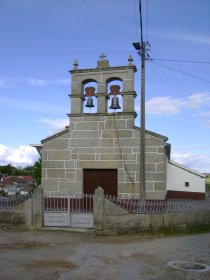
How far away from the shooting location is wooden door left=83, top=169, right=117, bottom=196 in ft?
47.4

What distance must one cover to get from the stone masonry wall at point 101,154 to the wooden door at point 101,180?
0.21 metres

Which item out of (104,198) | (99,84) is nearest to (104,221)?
(104,198)

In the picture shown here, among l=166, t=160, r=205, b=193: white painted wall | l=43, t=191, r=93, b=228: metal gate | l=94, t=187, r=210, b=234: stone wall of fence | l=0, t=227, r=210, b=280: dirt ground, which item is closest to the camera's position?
l=0, t=227, r=210, b=280: dirt ground

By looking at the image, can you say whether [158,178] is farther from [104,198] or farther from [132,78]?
[132,78]

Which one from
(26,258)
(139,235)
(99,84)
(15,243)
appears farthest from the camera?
(99,84)

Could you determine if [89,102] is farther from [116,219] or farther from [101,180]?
[116,219]

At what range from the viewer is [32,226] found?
503 inches

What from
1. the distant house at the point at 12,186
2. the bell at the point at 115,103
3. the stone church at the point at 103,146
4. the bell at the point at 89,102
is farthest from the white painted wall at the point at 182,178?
the distant house at the point at 12,186

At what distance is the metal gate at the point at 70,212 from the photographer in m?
12.5

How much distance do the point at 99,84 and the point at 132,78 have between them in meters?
1.33

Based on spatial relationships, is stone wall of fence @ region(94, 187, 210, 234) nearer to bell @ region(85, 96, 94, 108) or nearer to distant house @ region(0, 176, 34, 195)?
bell @ region(85, 96, 94, 108)

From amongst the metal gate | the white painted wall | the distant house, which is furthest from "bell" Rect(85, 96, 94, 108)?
the distant house

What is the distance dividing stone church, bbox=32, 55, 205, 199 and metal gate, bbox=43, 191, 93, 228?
3.44 feet

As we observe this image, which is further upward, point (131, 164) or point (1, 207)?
point (131, 164)
